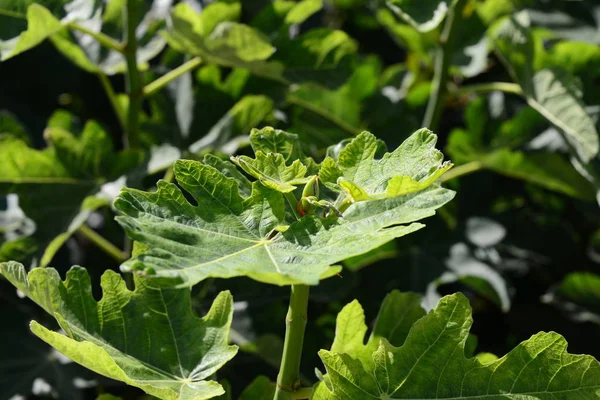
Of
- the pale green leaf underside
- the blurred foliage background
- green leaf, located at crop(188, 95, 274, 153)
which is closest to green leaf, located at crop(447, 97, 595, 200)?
the blurred foliage background

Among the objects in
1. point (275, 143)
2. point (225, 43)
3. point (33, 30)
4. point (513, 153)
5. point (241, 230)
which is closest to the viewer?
point (241, 230)

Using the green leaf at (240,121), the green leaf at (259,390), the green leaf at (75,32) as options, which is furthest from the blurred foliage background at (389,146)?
the green leaf at (259,390)

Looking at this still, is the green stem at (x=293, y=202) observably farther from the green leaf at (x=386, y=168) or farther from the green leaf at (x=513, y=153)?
the green leaf at (x=513, y=153)

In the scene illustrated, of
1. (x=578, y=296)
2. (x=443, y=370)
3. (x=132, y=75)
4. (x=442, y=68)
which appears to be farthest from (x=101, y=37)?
(x=578, y=296)

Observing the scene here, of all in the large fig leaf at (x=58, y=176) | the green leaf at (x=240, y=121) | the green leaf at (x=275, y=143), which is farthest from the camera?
the green leaf at (x=240, y=121)

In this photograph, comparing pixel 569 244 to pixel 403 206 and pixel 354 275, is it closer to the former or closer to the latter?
pixel 354 275

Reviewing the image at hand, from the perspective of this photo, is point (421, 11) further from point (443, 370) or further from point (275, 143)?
point (443, 370)

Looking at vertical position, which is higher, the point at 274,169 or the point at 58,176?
the point at 274,169
